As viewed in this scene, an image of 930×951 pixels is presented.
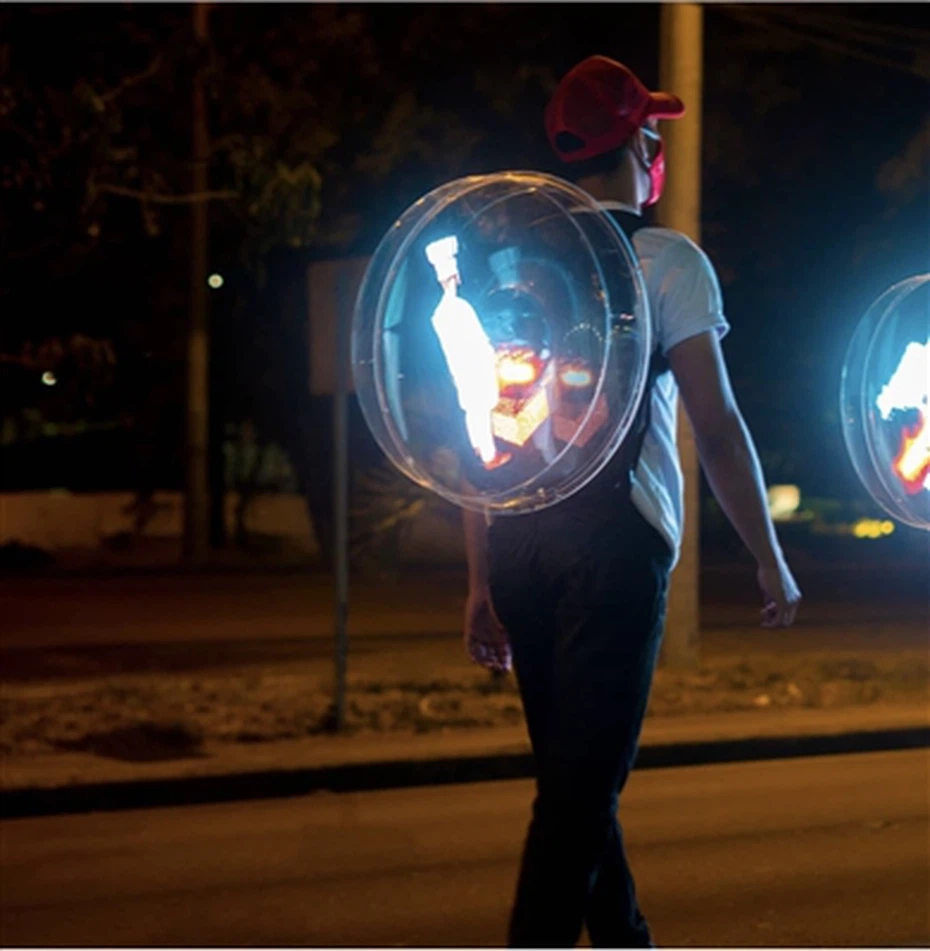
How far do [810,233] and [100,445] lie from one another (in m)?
20.5

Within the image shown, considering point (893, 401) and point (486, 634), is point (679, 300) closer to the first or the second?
point (893, 401)

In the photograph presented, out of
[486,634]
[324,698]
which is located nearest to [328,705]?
[324,698]

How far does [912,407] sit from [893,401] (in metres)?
0.07

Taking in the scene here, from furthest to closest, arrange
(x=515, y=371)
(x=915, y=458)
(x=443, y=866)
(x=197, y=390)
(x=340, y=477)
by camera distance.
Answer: (x=197, y=390), (x=340, y=477), (x=443, y=866), (x=915, y=458), (x=515, y=371)

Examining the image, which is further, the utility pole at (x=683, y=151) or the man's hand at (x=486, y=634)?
the utility pole at (x=683, y=151)

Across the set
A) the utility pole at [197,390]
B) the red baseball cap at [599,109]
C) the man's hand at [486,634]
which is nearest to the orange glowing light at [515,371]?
the red baseball cap at [599,109]

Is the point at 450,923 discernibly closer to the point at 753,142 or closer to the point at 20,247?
the point at 20,247

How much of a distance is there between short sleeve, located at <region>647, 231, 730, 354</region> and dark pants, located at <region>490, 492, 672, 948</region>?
326mm

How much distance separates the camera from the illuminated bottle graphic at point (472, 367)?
2.96 meters

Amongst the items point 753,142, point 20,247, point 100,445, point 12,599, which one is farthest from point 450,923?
point 100,445

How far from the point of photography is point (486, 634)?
3582 mm

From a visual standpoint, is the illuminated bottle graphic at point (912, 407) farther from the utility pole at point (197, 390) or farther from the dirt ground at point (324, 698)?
the utility pole at point (197, 390)

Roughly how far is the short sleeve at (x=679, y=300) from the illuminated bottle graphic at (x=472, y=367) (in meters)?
0.33

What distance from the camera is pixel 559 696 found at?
119 inches
